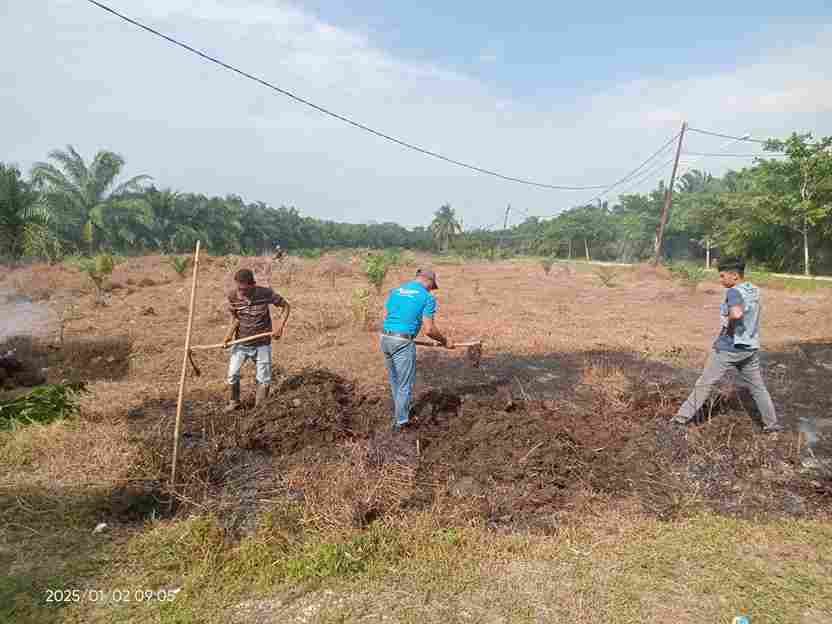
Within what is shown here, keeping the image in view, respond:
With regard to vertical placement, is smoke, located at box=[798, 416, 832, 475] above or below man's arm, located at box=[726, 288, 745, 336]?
below

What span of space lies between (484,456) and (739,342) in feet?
8.15

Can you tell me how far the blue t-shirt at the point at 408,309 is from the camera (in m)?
4.32

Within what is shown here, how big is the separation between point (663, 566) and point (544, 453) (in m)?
1.18

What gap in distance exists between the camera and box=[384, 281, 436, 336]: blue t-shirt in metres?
4.32

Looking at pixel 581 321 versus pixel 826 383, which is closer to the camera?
pixel 826 383

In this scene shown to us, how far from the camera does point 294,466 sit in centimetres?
378

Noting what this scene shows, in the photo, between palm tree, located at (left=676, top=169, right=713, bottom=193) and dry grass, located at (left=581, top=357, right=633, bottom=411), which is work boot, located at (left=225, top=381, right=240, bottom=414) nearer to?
dry grass, located at (left=581, top=357, right=633, bottom=411)

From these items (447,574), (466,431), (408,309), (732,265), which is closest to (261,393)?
(408,309)

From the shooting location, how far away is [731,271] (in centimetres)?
435

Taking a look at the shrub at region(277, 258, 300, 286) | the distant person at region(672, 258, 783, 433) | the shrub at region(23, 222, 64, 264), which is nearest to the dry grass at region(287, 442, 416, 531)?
the distant person at region(672, 258, 783, 433)

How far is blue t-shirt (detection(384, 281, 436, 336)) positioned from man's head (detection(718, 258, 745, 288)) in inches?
101

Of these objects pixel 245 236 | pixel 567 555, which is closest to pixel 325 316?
pixel 567 555

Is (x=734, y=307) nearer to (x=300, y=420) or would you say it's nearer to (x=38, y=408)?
(x=300, y=420)

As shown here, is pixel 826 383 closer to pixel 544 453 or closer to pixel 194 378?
pixel 544 453
